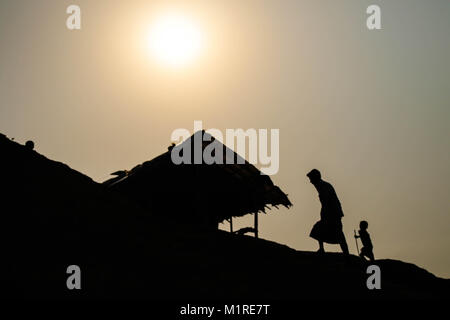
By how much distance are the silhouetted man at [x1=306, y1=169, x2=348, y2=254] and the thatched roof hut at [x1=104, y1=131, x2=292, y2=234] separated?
4936 millimetres

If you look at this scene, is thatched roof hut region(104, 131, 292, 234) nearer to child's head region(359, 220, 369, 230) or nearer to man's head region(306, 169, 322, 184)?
child's head region(359, 220, 369, 230)

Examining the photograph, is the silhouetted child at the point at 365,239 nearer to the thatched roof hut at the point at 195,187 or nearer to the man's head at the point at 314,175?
the man's head at the point at 314,175

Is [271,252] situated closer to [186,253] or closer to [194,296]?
[186,253]

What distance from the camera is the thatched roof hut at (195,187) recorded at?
40.6 ft

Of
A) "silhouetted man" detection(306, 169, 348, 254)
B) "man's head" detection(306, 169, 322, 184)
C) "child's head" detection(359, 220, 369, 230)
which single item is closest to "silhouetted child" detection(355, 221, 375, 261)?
"child's head" detection(359, 220, 369, 230)

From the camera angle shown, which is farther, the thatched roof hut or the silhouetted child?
the thatched roof hut

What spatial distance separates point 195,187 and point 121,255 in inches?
262

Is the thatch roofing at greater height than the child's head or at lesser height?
greater

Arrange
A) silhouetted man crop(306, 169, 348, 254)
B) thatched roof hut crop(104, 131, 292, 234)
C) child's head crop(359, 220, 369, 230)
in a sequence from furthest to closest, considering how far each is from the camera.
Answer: thatched roof hut crop(104, 131, 292, 234)
child's head crop(359, 220, 369, 230)
silhouetted man crop(306, 169, 348, 254)

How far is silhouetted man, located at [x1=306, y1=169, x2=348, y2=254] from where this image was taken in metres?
7.34

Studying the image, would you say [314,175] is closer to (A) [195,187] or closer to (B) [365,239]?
(B) [365,239]

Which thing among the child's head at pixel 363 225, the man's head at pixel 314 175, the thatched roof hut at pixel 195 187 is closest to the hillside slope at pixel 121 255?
the man's head at pixel 314 175
